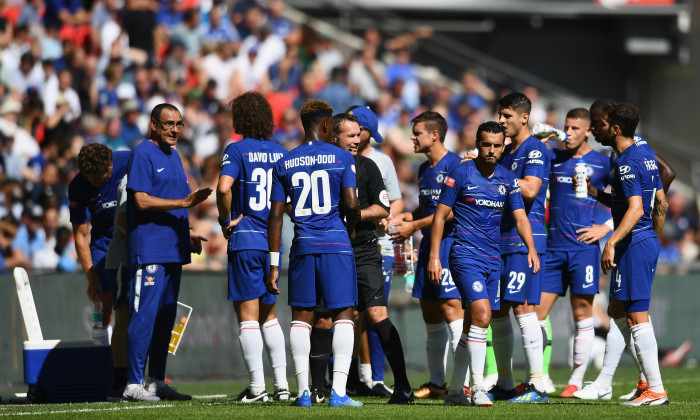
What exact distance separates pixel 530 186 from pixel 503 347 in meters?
1.50

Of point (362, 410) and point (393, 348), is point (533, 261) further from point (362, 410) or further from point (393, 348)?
point (362, 410)

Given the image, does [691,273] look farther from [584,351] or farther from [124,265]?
[124,265]

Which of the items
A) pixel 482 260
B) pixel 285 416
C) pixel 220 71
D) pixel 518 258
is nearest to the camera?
pixel 285 416

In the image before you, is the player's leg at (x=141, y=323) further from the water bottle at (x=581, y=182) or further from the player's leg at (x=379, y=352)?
the water bottle at (x=581, y=182)

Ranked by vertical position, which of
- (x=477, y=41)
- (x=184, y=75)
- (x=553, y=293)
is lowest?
(x=553, y=293)

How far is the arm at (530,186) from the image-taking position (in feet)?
33.3

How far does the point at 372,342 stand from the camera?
1115 cm

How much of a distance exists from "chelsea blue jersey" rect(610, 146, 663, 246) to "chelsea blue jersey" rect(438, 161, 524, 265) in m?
0.93

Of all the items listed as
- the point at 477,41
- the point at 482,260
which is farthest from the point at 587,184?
the point at 477,41

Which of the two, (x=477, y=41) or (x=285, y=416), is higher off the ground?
(x=477, y=41)

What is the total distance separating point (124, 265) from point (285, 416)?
9.99 feet

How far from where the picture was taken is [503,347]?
998cm

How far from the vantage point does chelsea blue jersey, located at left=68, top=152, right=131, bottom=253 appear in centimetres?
1087

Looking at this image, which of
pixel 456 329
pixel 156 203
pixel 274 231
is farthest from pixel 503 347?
pixel 156 203
